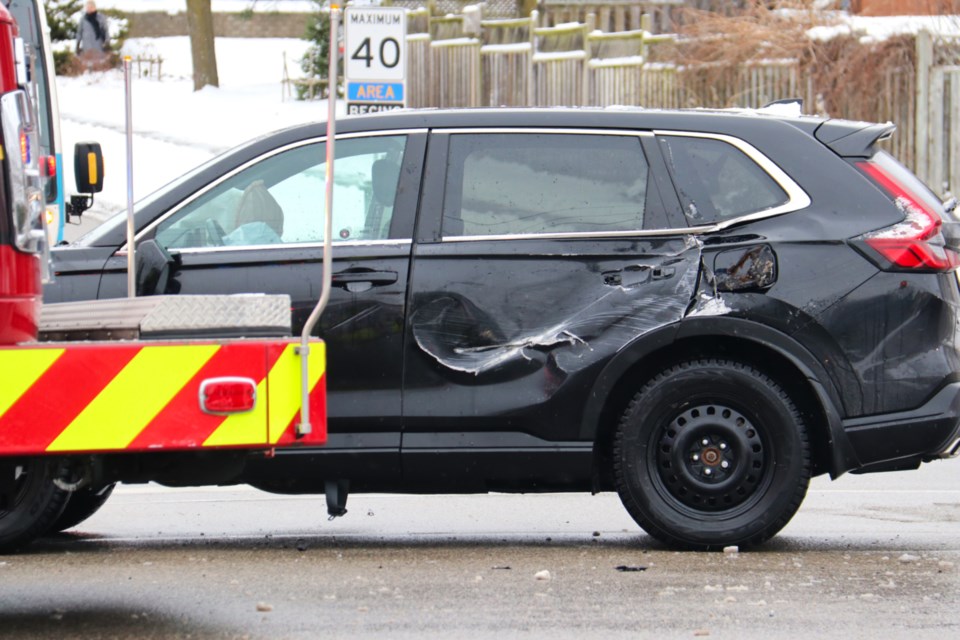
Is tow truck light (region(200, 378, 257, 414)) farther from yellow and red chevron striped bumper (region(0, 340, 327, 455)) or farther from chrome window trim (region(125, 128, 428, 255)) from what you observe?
chrome window trim (region(125, 128, 428, 255))

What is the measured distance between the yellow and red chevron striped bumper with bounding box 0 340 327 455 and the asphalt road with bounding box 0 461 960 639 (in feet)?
2.60

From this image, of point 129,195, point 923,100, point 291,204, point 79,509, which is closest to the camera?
point 129,195

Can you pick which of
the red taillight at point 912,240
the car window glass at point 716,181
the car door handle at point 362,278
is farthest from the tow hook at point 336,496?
the red taillight at point 912,240

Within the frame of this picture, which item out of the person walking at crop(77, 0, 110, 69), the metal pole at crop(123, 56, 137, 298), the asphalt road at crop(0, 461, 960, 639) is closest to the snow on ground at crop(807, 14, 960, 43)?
the asphalt road at crop(0, 461, 960, 639)

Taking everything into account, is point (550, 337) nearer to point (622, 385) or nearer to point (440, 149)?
point (622, 385)

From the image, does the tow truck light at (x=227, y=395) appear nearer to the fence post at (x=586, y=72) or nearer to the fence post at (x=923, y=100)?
the fence post at (x=923, y=100)

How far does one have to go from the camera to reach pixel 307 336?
507cm

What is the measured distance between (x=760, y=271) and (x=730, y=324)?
26 cm

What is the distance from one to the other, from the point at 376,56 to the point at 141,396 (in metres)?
9.68

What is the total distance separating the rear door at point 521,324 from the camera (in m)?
6.55

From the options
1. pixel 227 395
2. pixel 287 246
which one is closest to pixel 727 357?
pixel 287 246

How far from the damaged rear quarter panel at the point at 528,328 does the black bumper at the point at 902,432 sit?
0.91 m

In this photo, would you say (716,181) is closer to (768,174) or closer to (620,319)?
(768,174)

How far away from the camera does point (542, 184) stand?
671cm
